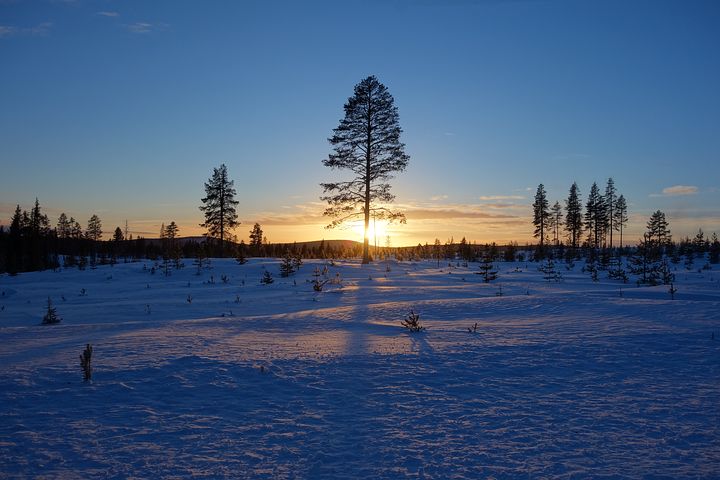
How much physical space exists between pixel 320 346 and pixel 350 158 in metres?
19.9

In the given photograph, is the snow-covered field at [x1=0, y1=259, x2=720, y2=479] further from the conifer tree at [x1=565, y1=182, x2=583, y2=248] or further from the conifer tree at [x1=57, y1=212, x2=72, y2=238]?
the conifer tree at [x1=57, y1=212, x2=72, y2=238]

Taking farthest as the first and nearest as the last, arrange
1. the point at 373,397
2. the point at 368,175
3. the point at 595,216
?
the point at 595,216 < the point at 368,175 < the point at 373,397

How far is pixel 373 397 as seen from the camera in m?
4.45

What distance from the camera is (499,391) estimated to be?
15.1 ft

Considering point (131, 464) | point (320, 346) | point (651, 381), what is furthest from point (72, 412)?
point (651, 381)

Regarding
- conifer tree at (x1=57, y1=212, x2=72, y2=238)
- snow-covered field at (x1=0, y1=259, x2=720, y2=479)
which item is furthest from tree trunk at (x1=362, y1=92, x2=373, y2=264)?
conifer tree at (x1=57, y1=212, x2=72, y2=238)

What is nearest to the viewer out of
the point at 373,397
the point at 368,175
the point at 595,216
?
the point at 373,397

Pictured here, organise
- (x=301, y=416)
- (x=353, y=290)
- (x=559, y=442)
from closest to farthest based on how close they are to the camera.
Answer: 1. (x=559, y=442)
2. (x=301, y=416)
3. (x=353, y=290)

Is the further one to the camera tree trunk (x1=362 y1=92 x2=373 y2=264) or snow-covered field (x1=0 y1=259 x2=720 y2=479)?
tree trunk (x1=362 y1=92 x2=373 y2=264)

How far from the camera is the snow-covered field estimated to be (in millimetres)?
3154

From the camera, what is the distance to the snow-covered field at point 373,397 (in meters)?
3.15

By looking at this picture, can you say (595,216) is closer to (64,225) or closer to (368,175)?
(368,175)

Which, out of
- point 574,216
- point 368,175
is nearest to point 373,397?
point 368,175

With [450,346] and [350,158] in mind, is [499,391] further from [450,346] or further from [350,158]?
[350,158]
